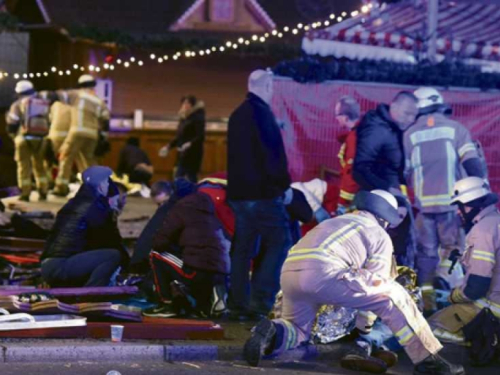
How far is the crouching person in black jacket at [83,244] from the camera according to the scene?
11.0 m

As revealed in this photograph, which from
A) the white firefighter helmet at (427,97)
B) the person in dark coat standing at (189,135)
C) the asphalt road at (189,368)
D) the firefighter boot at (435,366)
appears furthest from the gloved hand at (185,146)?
the firefighter boot at (435,366)

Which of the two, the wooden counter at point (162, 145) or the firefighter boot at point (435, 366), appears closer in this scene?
the firefighter boot at point (435, 366)

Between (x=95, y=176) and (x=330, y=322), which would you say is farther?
(x=95, y=176)

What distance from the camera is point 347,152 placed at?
39.9 ft

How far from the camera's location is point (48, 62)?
26.4m

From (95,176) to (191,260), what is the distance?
1.15 metres

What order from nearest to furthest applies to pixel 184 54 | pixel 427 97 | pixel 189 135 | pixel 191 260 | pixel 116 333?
pixel 116 333 → pixel 191 260 → pixel 427 97 → pixel 189 135 → pixel 184 54

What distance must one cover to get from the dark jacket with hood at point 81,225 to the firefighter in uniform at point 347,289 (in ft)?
7.92

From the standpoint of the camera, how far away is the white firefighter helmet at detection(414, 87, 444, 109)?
1255 centimetres

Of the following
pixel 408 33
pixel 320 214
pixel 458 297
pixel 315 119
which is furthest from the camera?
pixel 408 33

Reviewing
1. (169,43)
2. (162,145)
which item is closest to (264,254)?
(169,43)

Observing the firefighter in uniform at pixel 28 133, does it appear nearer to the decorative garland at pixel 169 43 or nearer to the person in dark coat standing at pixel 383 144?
the decorative garland at pixel 169 43

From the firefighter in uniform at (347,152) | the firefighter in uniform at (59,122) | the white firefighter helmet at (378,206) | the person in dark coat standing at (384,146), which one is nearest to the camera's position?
the white firefighter helmet at (378,206)

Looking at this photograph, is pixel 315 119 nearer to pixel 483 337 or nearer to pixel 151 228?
pixel 151 228
